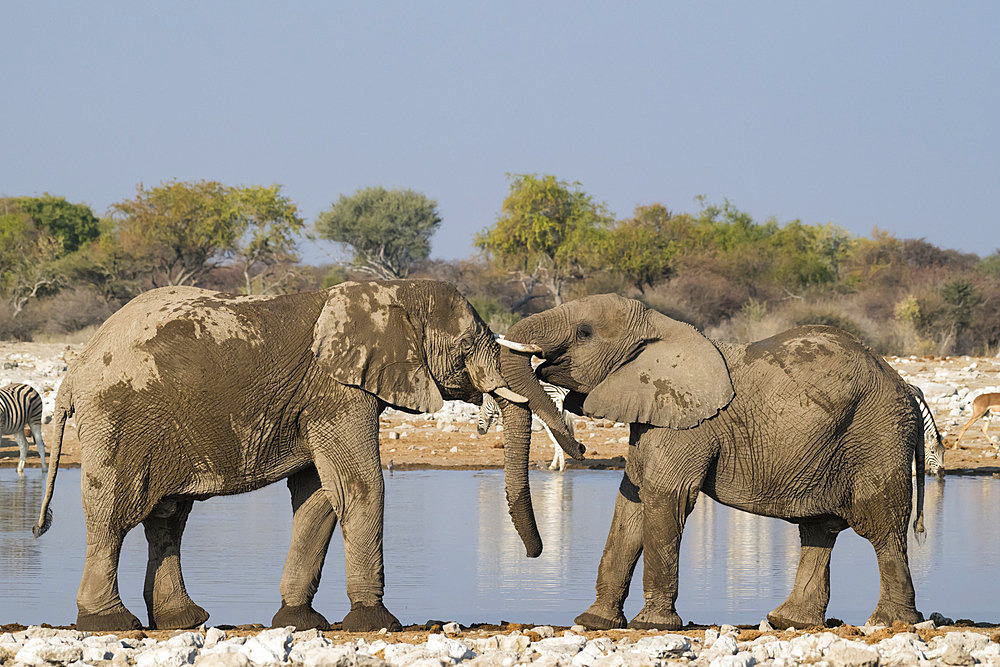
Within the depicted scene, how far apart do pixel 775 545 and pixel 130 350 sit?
6580 millimetres

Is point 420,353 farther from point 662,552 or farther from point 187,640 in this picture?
point 187,640

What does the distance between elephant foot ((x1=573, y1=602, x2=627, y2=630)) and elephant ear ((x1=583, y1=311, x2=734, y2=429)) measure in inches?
41.5

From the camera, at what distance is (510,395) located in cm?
819

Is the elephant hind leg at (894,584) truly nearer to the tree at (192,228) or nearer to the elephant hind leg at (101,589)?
the elephant hind leg at (101,589)

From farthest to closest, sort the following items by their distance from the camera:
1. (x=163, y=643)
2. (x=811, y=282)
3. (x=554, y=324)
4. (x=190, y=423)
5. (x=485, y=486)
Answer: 1. (x=811, y=282)
2. (x=485, y=486)
3. (x=554, y=324)
4. (x=190, y=423)
5. (x=163, y=643)

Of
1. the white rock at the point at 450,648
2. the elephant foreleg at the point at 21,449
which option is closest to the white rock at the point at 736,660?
the white rock at the point at 450,648

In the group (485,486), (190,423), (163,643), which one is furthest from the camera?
(485,486)

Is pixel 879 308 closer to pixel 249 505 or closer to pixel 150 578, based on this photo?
pixel 249 505

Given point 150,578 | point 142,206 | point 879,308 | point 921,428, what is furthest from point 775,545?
point 142,206

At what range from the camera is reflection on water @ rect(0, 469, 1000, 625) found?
929 cm

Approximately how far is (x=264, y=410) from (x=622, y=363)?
2028 millimetres

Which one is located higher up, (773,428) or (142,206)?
(142,206)

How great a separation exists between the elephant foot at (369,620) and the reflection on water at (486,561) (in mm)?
875

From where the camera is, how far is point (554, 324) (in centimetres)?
838
